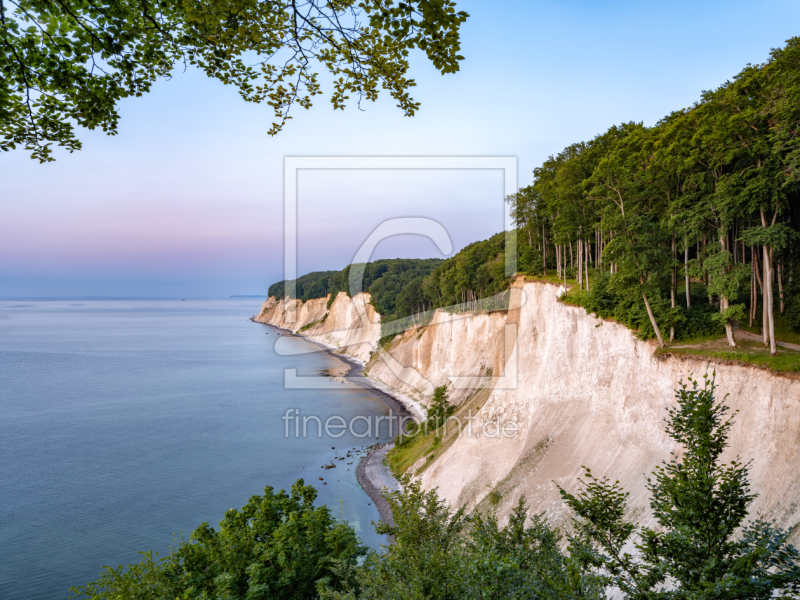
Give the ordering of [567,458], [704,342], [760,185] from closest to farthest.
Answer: [760,185]
[704,342]
[567,458]

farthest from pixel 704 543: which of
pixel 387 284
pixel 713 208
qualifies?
pixel 387 284

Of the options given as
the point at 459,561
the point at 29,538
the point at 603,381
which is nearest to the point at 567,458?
the point at 603,381

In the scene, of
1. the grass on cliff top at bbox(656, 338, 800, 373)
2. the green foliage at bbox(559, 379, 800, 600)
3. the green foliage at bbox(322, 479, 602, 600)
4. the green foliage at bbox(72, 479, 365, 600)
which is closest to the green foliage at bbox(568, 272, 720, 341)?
the grass on cliff top at bbox(656, 338, 800, 373)

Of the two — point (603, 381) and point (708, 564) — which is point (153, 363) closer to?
point (603, 381)

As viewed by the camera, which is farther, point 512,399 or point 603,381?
point 512,399

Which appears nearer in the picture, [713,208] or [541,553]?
[541,553]

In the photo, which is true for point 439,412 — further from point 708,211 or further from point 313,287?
point 313,287

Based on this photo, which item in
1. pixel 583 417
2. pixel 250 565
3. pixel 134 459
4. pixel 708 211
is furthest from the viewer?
pixel 134 459
